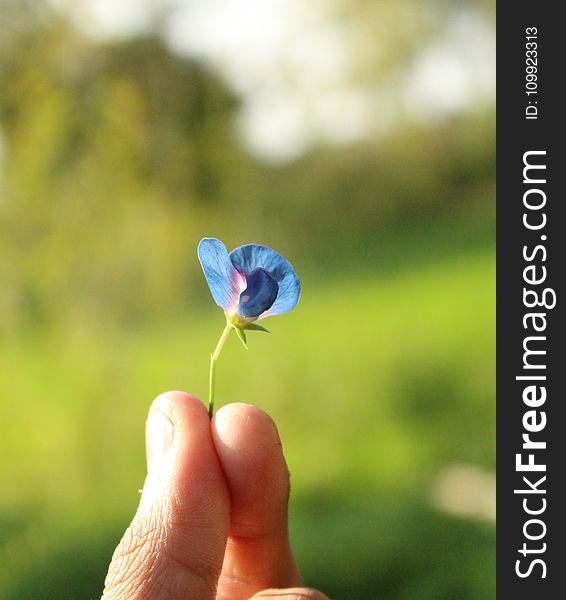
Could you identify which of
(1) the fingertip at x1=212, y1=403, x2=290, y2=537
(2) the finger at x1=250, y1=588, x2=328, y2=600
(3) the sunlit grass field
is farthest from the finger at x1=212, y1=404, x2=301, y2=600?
(3) the sunlit grass field

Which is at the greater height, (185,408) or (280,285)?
(280,285)

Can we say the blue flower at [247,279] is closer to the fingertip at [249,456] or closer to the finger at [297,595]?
the fingertip at [249,456]

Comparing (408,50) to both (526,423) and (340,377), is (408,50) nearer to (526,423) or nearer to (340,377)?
(340,377)

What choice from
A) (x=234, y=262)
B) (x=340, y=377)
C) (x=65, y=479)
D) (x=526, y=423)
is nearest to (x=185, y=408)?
(x=234, y=262)

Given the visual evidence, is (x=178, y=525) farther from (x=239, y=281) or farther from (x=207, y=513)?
(x=239, y=281)

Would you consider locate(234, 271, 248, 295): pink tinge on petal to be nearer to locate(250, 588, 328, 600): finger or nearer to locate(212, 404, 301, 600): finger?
locate(212, 404, 301, 600): finger

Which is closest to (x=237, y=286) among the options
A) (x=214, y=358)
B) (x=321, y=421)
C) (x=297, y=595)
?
(x=214, y=358)
